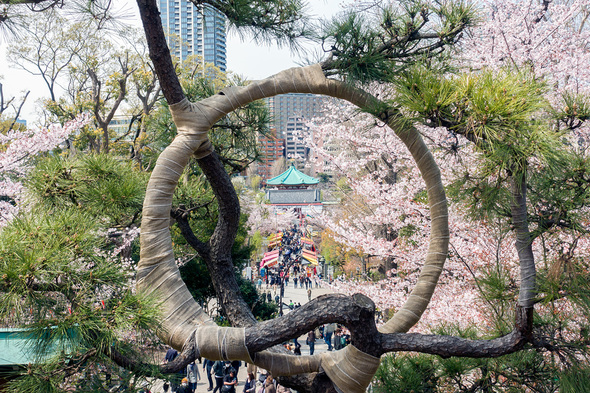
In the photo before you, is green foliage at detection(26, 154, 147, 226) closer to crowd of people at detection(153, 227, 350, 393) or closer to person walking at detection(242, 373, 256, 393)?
crowd of people at detection(153, 227, 350, 393)

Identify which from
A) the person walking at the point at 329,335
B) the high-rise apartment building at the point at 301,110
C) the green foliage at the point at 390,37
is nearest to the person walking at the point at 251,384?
the person walking at the point at 329,335

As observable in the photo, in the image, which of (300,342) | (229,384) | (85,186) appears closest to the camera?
(85,186)

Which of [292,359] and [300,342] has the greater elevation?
[292,359]

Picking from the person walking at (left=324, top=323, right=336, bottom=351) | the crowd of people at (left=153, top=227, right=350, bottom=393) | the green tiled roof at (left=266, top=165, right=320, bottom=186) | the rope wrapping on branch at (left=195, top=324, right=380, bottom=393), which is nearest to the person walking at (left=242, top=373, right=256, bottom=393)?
the crowd of people at (left=153, top=227, right=350, bottom=393)

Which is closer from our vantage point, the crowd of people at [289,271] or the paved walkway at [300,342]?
the paved walkway at [300,342]

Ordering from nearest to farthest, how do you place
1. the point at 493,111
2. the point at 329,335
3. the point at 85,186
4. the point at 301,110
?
the point at 493,111, the point at 85,186, the point at 301,110, the point at 329,335

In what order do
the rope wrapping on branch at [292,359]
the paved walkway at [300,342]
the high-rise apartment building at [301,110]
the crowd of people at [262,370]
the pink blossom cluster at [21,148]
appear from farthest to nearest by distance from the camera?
the paved walkway at [300,342]
the pink blossom cluster at [21,148]
the crowd of people at [262,370]
the high-rise apartment building at [301,110]
the rope wrapping on branch at [292,359]

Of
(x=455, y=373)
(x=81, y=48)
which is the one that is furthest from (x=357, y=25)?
(x=81, y=48)

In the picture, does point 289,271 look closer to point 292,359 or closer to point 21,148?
point 21,148

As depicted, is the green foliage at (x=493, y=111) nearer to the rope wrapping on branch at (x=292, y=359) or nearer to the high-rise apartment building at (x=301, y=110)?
the high-rise apartment building at (x=301, y=110)

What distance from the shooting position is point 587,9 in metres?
5.54

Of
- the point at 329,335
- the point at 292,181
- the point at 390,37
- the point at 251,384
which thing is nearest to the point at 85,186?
the point at 390,37

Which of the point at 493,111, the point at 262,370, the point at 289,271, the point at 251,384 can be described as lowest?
the point at 262,370

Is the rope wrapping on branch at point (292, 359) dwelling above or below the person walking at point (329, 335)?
above
